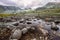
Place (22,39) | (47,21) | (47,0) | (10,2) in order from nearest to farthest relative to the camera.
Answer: (22,39)
(10,2)
(47,0)
(47,21)

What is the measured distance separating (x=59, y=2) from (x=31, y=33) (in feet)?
4.65

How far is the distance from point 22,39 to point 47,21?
1.51m

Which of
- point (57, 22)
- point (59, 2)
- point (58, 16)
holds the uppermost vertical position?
point (59, 2)

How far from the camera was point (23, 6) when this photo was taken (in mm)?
3551

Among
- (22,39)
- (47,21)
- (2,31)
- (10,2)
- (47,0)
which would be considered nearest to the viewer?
(22,39)

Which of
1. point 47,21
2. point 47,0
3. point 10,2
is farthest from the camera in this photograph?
point 47,21

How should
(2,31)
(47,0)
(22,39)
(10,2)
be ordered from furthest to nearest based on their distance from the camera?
(47,0) → (10,2) → (2,31) → (22,39)

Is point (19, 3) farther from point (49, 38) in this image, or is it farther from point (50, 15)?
point (49, 38)

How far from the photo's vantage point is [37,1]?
3670mm

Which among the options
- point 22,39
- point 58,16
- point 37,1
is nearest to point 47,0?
point 37,1

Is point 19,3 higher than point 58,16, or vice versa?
point 19,3

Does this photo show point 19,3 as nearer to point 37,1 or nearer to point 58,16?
point 37,1

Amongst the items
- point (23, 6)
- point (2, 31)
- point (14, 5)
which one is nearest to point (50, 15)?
point (23, 6)

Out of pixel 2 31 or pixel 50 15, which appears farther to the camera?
pixel 50 15
